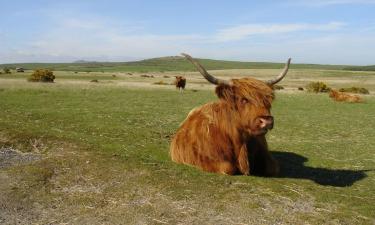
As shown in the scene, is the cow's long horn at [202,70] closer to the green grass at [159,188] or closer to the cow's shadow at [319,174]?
the green grass at [159,188]

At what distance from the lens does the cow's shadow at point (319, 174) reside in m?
11.0

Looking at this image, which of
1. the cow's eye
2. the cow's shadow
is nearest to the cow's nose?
the cow's eye

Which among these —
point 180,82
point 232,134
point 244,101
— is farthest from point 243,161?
point 180,82

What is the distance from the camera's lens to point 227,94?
9617mm

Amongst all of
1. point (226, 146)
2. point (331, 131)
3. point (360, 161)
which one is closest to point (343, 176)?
point (360, 161)

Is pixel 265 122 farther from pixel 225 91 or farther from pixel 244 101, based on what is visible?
pixel 225 91

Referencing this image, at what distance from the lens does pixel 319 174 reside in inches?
469

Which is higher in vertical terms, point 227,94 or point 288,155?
point 227,94

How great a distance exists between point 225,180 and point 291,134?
9866 millimetres

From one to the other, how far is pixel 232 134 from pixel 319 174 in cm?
328

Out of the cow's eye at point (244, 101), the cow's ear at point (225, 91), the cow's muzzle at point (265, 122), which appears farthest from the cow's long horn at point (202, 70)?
the cow's muzzle at point (265, 122)

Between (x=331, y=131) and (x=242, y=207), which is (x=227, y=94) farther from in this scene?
(x=331, y=131)

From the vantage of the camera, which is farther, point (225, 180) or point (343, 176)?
point (343, 176)

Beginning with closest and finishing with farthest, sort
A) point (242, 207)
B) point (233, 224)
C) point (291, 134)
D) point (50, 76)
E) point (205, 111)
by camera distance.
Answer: point (233, 224)
point (242, 207)
point (205, 111)
point (291, 134)
point (50, 76)
